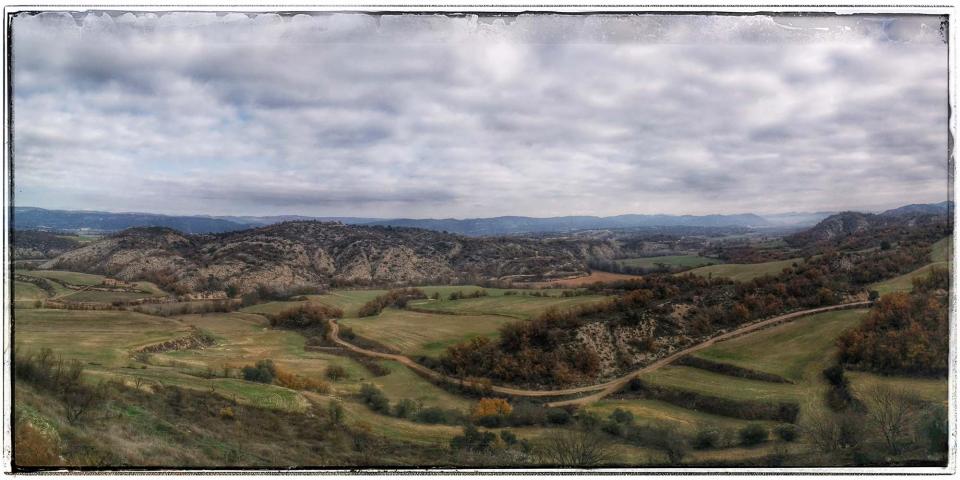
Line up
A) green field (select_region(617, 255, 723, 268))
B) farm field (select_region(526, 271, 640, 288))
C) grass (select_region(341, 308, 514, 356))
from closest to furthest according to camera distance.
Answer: grass (select_region(341, 308, 514, 356)) → farm field (select_region(526, 271, 640, 288)) → green field (select_region(617, 255, 723, 268))

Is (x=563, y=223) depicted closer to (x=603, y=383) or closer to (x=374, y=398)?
(x=603, y=383)

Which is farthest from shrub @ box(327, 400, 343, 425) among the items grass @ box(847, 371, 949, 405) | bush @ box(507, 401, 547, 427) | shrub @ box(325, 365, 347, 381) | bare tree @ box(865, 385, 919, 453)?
grass @ box(847, 371, 949, 405)

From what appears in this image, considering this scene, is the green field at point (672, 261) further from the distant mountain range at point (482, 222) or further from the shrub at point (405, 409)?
the shrub at point (405, 409)

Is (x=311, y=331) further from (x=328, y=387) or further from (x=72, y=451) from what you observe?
(x=72, y=451)

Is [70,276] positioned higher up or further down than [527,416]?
higher up

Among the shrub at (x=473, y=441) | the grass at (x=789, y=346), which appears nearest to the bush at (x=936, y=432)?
the grass at (x=789, y=346)

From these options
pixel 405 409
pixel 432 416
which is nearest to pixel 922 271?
pixel 432 416

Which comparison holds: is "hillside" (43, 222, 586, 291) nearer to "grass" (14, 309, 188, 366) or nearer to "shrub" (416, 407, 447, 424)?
"grass" (14, 309, 188, 366)
